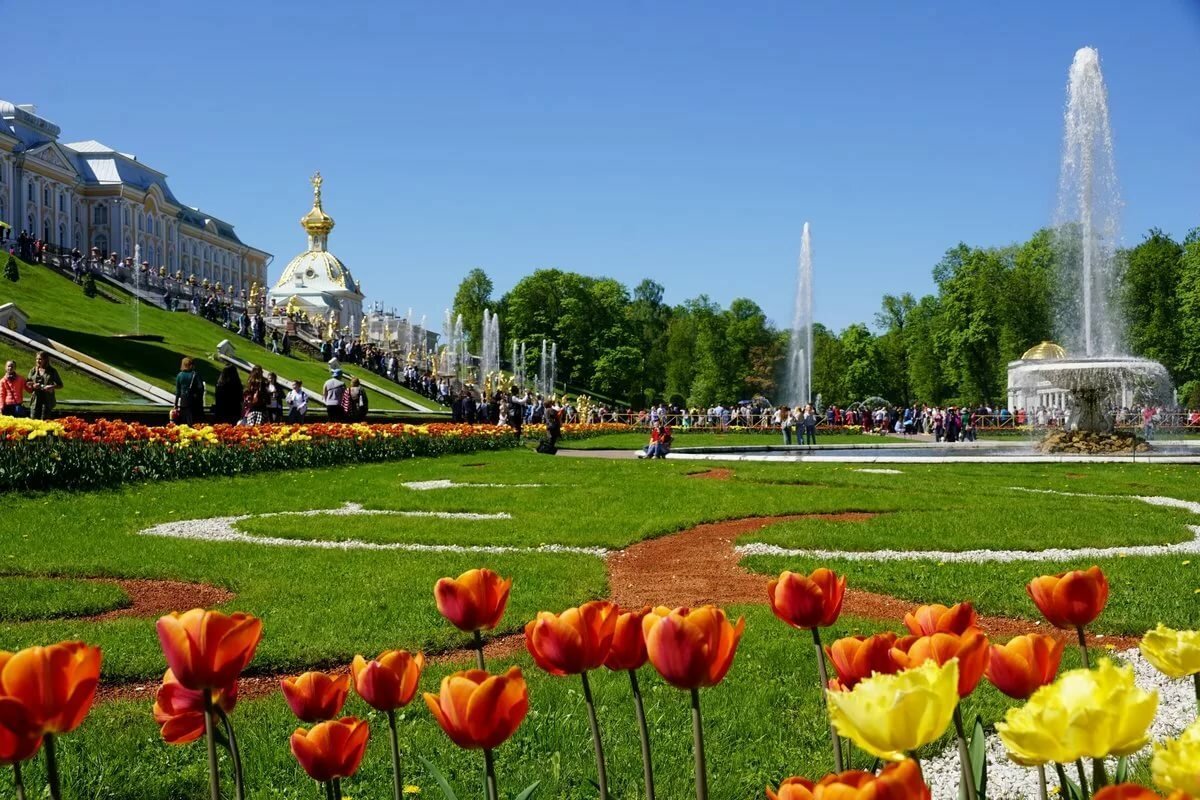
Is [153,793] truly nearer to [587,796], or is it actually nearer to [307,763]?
[587,796]

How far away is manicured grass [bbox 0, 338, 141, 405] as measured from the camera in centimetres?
2667

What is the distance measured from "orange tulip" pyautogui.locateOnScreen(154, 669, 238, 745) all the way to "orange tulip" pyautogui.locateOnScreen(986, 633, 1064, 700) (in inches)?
51.8

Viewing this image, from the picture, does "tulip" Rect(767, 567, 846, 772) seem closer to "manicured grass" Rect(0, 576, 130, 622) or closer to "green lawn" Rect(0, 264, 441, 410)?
"manicured grass" Rect(0, 576, 130, 622)

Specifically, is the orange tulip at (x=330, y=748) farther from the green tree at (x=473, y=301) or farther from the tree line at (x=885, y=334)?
the green tree at (x=473, y=301)

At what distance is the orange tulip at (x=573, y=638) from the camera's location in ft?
6.33

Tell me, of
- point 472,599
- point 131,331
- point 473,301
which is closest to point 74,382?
point 131,331

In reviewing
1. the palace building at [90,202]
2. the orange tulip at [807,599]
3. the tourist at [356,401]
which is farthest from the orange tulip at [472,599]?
the palace building at [90,202]

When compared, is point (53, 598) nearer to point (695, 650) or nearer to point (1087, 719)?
point (695, 650)

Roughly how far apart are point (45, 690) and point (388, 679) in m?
0.61

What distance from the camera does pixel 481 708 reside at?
167cm

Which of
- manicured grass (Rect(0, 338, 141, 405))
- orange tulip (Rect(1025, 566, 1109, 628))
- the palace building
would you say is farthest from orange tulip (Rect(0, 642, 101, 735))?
the palace building

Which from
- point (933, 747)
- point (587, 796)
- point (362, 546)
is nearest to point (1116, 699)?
point (587, 796)

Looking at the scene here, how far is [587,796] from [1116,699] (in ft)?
8.44

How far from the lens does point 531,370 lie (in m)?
84.6
